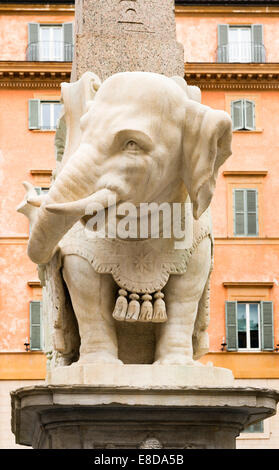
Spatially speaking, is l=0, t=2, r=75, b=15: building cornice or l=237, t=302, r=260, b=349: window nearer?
l=237, t=302, r=260, b=349: window

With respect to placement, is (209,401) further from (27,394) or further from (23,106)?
(23,106)

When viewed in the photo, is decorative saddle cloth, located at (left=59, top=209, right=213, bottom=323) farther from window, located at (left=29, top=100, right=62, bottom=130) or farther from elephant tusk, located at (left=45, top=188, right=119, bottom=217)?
window, located at (left=29, top=100, right=62, bottom=130)

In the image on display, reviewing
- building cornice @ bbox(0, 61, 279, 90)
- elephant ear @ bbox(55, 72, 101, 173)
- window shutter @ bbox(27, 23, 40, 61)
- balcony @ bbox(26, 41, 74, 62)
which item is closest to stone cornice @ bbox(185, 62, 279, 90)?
building cornice @ bbox(0, 61, 279, 90)

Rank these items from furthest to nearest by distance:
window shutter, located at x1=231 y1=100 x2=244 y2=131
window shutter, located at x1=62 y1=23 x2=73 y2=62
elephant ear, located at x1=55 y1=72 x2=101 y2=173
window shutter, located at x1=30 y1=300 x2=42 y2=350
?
window shutter, located at x1=62 y1=23 x2=73 y2=62
window shutter, located at x1=231 y1=100 x2=244 y2=131
window shutter, located at x1=30 y1=300 x2=42 y2=350
elephant ear, located at x1=55 y1=72 x2=101 y2=173

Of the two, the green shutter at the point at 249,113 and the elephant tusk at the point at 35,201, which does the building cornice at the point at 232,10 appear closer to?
the green shutter at the point at 249,113

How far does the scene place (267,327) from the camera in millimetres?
30625

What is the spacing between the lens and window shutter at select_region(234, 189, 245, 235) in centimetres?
3167

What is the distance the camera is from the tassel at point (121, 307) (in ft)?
24.5

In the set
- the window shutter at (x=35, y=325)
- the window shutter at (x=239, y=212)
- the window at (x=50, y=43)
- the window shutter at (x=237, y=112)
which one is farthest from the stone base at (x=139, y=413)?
the window at (x=50, y=43)

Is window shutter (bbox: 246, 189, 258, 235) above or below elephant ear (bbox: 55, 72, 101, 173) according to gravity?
above

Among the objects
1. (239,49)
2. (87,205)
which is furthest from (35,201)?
(239,49)

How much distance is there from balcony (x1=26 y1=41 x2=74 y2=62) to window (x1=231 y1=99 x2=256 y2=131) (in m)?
4.11

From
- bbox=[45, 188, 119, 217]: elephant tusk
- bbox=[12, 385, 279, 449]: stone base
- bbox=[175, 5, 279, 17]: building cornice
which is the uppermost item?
bbox=[175, 5, 279, 17]: building cornice

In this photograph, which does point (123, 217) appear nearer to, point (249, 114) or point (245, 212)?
point (245, 212)
